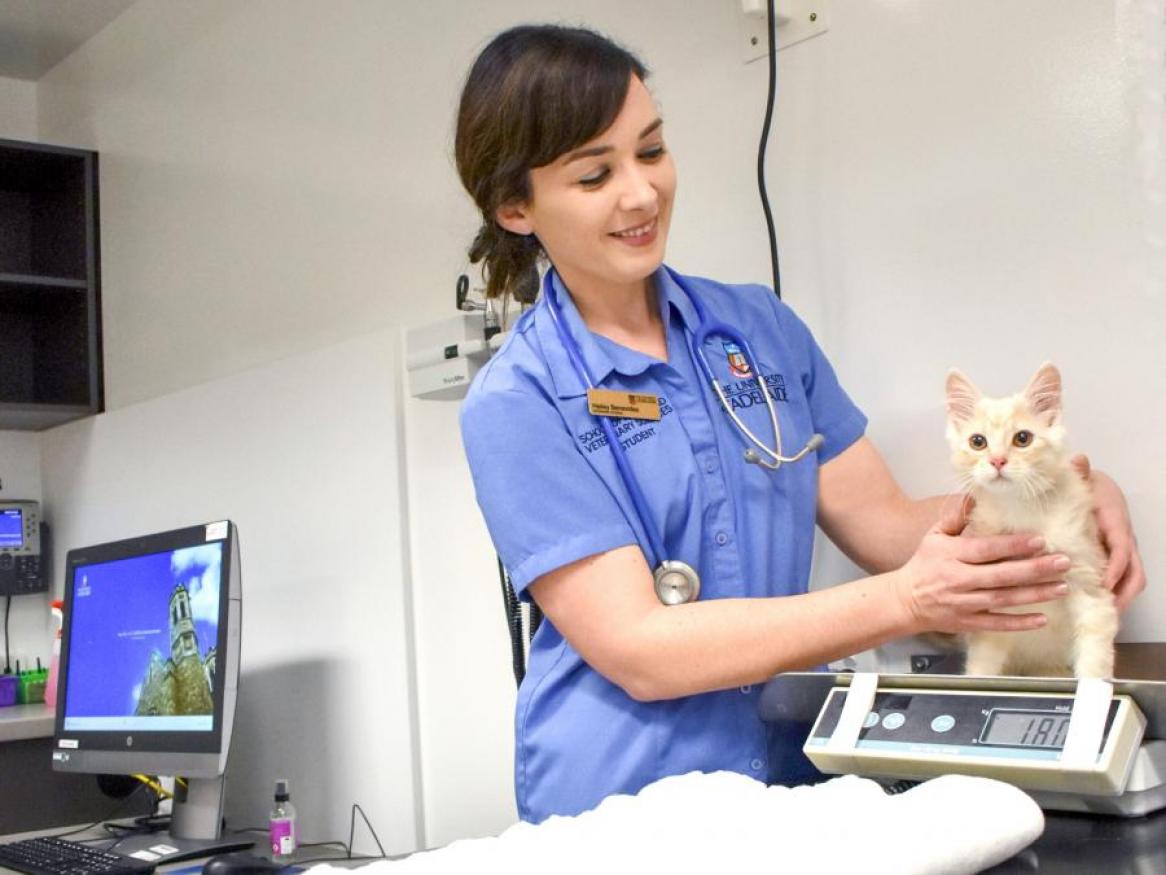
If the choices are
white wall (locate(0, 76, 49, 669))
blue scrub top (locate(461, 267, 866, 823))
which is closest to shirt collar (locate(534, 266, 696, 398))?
blue scrub top (locate(461, 267, 866, 823))

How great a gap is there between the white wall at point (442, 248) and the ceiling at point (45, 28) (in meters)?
0.05

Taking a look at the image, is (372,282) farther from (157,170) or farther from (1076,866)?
(1076,866)

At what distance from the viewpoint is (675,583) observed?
4.00ft

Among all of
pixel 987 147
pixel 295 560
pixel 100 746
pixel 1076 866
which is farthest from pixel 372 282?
pixel 1076 866

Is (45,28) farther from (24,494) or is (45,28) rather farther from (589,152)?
(589,152)

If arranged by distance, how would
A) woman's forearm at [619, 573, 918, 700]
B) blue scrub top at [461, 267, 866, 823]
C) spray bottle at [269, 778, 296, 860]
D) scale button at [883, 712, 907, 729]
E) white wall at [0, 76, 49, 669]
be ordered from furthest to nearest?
white wall at [0, 76, 49, 669] → spray bottle at [269, 778, 296, 860] → blue scrub top at [461, 267, 866, 823] → woman's forearm at [619, 573, 918, 700] → scale button at [883, 712, 907, 729]

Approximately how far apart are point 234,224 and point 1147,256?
213 cm

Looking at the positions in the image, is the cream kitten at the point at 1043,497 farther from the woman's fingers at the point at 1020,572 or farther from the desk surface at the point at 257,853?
the desk surface at the point at 257,853

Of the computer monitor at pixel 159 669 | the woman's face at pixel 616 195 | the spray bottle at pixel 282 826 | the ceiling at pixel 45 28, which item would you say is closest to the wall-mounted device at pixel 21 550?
the computer monitor at pixel 159 669

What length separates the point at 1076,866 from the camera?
0.77 meters

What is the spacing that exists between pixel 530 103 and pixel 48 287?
2.55m

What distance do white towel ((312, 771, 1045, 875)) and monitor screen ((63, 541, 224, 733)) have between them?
155cm

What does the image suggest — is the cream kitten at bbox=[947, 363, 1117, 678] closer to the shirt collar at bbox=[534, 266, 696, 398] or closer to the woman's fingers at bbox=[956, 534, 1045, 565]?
the woman's fingers at bbox=[956, 534, 1045, 565]

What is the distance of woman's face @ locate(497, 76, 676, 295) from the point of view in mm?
1285
